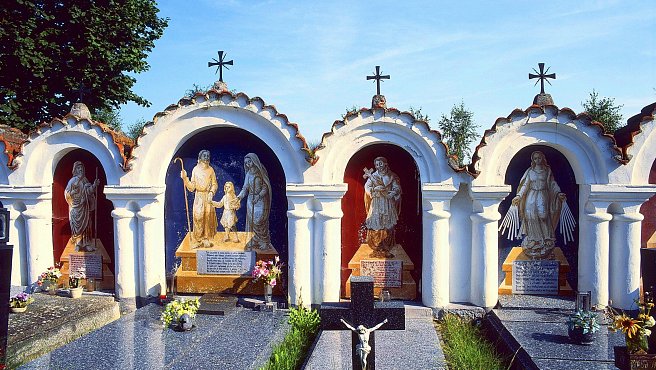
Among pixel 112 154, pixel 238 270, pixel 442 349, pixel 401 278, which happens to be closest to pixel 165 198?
pixel 112 154

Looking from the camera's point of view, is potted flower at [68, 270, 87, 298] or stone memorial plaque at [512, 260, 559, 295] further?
potted flower at [68, 270, 87, 298]

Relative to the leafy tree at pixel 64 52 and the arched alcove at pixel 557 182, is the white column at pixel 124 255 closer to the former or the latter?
the arched alcove at pixel 557 182

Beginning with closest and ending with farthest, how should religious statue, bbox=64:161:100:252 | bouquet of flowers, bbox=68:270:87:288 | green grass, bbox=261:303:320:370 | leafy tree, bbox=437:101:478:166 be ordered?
green grass, bbox=261:303:320:370 < bouquet of flowers, bbox=68:270:87:288 < religious statue, bbox=64:161:100:252 < leafy tree, bbox=437:101:478:166

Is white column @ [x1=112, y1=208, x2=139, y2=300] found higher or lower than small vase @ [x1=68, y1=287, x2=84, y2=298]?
higher

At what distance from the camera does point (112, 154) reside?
1027 centimetres

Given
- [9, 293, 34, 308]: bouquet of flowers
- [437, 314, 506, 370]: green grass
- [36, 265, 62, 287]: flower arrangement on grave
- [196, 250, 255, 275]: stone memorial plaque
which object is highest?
[196, 250, 255, 275]: stone memorial plaque

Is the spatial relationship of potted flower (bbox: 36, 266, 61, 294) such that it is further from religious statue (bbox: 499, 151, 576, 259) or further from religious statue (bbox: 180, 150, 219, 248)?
religious statue (bbox: 499, 151, 576, 259)

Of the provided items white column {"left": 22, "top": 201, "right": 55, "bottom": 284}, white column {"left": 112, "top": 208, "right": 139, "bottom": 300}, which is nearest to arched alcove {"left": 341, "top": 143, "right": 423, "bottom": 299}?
white column {"left": 112, "top": 208, "right": 139, "bottom": 300}

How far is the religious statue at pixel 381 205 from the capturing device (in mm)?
10088

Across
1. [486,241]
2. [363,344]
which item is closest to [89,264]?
[363,344]

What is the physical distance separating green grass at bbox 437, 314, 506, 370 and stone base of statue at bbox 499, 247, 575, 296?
123 cm

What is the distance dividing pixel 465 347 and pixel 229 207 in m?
5.37

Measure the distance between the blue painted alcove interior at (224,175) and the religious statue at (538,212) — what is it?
4.37 metres

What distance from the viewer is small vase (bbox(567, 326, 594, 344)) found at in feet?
24.3
